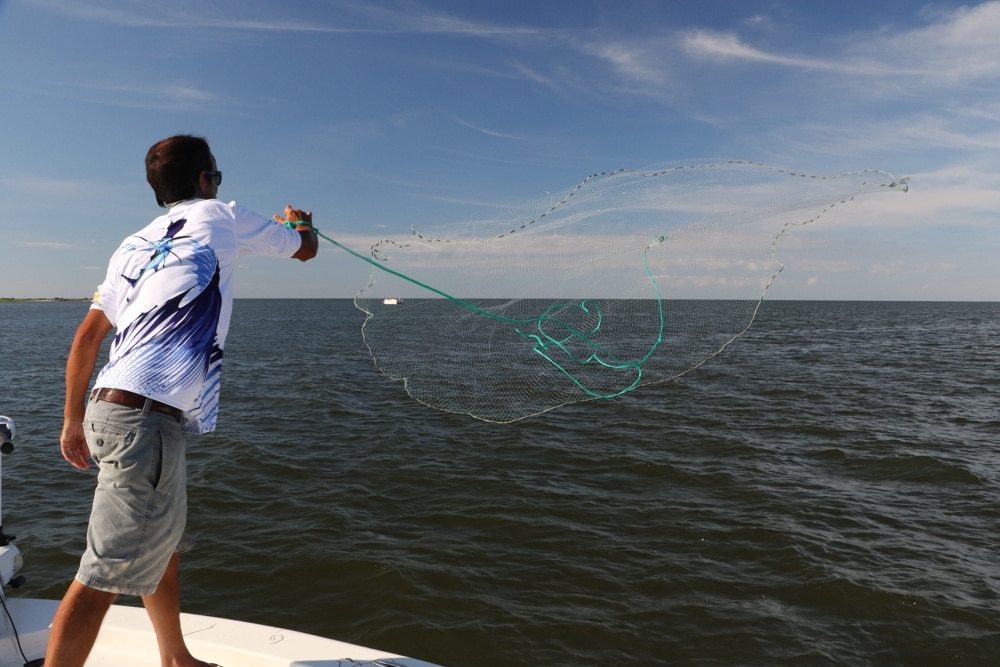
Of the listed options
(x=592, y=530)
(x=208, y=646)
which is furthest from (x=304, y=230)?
(x=592, y=530)

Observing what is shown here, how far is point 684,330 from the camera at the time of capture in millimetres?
7336

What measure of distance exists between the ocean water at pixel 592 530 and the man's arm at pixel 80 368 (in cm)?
418

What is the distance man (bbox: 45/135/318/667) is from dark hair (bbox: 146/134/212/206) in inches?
5.6

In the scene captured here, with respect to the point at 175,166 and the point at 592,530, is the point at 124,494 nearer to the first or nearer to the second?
the point at 175,166

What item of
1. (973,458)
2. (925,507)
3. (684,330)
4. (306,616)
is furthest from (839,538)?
(306,616)

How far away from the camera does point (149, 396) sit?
2.70 m

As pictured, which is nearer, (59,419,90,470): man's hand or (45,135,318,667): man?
(45,135,318,667): man

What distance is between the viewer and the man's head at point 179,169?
303cm

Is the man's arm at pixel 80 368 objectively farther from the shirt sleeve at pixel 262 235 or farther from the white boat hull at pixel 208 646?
the white boat hull at pixel 208 646

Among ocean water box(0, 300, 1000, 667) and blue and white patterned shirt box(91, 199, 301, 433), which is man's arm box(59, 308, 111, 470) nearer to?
blue and white patterned shirt box(91, 199, 301, 433)

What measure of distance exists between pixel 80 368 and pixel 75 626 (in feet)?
4.04

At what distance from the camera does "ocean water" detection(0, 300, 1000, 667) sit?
645 cm

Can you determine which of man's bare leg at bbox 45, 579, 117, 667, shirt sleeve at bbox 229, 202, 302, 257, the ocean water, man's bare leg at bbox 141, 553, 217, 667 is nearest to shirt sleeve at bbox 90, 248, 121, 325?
shirt sleeve at bbox 229, 202, 302, 257

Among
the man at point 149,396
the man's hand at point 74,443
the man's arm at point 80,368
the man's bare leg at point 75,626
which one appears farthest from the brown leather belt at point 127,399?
the man's bare leg at point 75,626
